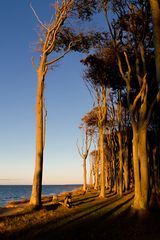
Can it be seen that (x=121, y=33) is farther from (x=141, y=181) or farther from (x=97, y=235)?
(x=97, y=235)

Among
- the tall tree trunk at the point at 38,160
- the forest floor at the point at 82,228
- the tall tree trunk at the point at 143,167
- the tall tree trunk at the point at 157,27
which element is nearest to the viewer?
the tall tree trunk at the point at 157,27

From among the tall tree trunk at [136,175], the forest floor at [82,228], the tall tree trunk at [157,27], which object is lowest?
the forest floor at [82,228]

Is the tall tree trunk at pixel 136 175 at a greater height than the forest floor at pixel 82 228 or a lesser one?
greater

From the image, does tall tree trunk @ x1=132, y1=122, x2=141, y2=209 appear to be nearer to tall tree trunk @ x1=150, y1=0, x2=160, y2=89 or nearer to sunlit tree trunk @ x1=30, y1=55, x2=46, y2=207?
sunlit tree trunk @ x1=30, y1=55, x2=46, y2=207

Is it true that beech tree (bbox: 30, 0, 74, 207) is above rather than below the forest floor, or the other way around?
above

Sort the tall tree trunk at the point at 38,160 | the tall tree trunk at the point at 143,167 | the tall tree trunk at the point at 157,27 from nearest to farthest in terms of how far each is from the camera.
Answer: the tall tree trunk at the point at 157,27
the tall tree trunk at the point at 38,160
the tall tree trunk at the point at 143,167

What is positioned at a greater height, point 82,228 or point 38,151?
point 38,151

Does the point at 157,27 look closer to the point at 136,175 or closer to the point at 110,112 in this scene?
the point at 136,175

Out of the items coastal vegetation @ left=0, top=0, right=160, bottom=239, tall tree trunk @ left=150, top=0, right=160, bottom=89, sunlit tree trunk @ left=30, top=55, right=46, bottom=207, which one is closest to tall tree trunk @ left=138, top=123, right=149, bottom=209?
coastal vegetation @ left=0, top=0, right=160, bottom=239

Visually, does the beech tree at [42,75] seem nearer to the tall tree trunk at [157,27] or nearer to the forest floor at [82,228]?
the forest floor at [82,228]

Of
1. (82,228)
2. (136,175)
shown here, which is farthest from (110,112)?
(82,228)

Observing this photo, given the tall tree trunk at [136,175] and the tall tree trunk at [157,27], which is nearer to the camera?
the tall tree trunk at [157,27]

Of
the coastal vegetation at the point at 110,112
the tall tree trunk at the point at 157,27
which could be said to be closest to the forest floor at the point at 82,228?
the coastal vegetation at the point at 110,112

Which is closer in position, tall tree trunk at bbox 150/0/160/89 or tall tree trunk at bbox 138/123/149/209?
tall tree trunk at bbox 150/0/160/89
